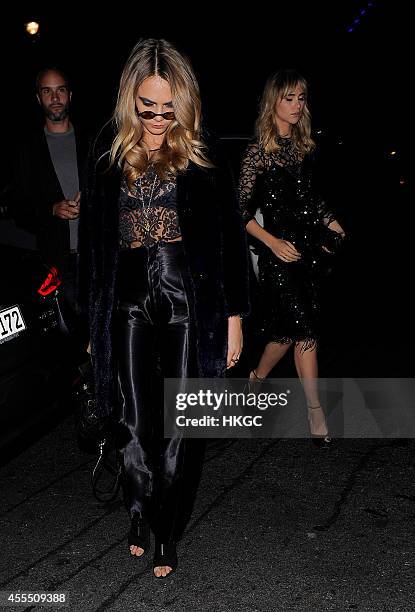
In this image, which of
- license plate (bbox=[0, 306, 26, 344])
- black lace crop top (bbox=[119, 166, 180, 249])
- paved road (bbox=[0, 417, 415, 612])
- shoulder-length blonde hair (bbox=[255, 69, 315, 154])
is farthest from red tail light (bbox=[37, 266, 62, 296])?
shoulder-length blonde hair (bbox=[255, 69, 315, 154])

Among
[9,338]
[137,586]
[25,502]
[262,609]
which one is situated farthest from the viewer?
[25,502]

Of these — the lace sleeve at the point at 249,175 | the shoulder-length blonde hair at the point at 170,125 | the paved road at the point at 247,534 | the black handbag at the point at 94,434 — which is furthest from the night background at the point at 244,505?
the lace sleeve at the point at 249,175

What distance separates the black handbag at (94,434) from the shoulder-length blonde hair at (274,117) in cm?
168

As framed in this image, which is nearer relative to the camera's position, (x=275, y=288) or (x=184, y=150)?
(x=184, y=150)

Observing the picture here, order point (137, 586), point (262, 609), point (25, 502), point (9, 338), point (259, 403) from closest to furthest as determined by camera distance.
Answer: point (262, 609)
point (137, 586)
point (9, 338)
point (25, 502)
point (259, 403)

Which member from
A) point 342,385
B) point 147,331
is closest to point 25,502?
point 147,331

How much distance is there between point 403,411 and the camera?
604cm

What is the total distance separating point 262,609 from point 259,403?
2556 millimetres

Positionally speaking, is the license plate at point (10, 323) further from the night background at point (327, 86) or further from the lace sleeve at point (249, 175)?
the lace sleeve at point (249, 175)

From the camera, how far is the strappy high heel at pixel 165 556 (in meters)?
3.77

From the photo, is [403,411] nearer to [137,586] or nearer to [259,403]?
[259,403]

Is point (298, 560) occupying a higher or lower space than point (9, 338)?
lower

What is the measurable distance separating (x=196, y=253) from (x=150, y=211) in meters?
0.25

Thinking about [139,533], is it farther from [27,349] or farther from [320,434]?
[320,434]
